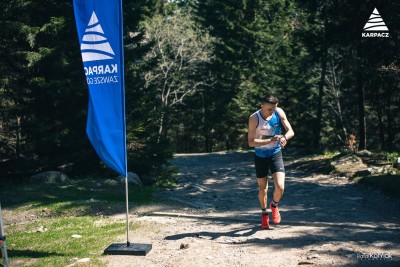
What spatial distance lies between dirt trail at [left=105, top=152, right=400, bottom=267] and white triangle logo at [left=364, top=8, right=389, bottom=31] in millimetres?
4858

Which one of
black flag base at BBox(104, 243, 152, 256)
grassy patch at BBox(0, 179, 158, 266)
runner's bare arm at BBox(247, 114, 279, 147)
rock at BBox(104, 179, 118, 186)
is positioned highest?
runner's bare arm at BBox(247, 114, 279, 147)

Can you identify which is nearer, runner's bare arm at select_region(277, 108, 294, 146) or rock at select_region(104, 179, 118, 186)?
runner's bare arm at select_region(277, 108, 294, 146)

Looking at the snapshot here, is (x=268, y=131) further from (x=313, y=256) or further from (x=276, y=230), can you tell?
(x=313, y=256)

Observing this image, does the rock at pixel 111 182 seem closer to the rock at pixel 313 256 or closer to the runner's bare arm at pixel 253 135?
the runner's bare arm at pixel 253 135

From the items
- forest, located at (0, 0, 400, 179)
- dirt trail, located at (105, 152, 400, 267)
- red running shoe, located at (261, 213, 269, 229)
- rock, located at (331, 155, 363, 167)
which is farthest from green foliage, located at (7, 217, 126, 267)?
rock, located at (331, 155, 363, 167)

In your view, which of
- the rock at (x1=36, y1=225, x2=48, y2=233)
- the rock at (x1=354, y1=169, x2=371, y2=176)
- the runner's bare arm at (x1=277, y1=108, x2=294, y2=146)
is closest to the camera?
the runner's bare arm at (x1=277, y1=108, x2=294, y2=146)

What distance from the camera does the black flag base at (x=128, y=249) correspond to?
589 centimetres

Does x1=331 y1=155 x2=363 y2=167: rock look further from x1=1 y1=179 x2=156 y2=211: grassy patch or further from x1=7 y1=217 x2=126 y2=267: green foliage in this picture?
x1=7 y1=217 x2=126 y2=267: green foliage

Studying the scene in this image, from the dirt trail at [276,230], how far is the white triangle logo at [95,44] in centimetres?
299

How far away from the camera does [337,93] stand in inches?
1271

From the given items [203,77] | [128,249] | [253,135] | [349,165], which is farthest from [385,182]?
[203,77]

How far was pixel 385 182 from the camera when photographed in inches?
427

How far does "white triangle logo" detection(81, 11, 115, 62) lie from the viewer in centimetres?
606

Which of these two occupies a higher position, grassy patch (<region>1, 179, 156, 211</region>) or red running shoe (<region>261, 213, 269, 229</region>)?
red running shoe (<region>261, 213, 269, 229</region>)
